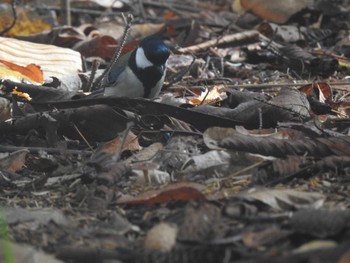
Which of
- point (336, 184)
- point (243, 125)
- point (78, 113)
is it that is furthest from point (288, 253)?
point (78, 113)

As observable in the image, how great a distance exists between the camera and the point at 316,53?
5535 millimetres

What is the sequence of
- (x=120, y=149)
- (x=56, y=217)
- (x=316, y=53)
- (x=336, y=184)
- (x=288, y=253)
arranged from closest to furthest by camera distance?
(x=288, y=253)
(x=56, y=217)
(x=336, y=184)
(x=120, y=149)
(x=316, y=53)

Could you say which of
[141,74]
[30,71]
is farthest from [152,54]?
[30,71]

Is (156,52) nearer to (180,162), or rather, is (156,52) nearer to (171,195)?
(180,162)

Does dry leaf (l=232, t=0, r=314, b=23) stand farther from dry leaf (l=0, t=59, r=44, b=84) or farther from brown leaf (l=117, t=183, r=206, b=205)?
brown leaf (l=117, t=183, r=206, b=205)

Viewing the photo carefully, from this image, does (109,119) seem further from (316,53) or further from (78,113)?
(316,53)

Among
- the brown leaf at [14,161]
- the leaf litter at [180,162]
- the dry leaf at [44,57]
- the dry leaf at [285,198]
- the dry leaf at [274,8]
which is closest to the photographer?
the leaf litter at [180,162]

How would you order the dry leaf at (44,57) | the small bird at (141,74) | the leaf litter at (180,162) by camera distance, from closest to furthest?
the leaf litter at (180,162)
the small bird at (141,74)
the dry leaf at (44,57)

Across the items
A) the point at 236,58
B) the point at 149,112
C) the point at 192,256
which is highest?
the point at 192,256

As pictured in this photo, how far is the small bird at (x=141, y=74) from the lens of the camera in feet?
13.8

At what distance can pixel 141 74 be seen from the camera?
4.23m

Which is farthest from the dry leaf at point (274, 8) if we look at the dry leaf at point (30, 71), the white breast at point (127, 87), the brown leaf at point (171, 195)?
the brown leaf at point (171, 195)

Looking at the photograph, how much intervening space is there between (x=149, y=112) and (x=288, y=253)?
166cm

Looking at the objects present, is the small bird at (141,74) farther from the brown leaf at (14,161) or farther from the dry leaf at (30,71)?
the brown leaf at (14,161)
